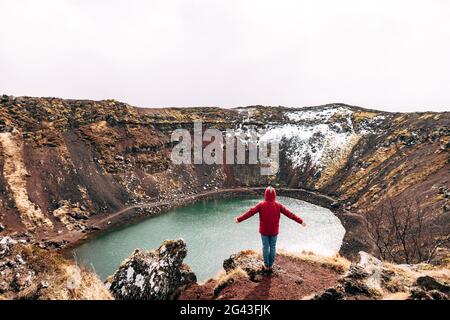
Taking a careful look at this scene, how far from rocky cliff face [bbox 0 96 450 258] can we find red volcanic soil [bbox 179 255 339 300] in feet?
131

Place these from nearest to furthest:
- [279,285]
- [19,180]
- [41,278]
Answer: [41,278] < [279,285] < [19,180]

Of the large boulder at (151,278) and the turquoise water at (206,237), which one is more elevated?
the large boulder at (151,278)

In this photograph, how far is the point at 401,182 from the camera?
6631 cm

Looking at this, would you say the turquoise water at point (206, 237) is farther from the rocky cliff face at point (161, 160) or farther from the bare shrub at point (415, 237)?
the bare shrub at point (415, 237)

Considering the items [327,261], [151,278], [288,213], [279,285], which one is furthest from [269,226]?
[151,278]

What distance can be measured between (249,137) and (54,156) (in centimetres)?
6565

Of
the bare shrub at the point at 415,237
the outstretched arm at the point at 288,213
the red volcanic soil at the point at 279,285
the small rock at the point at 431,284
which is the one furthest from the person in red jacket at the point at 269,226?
the bare shrub at the point at 415,237

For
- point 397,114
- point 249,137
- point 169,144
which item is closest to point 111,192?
point 169,144

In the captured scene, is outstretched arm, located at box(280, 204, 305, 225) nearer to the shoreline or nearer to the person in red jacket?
the person in red jacket

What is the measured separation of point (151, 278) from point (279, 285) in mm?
4828

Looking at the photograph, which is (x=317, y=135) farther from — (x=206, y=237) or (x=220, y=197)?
(x=206, y=237)

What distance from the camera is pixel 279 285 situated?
35.8 feet

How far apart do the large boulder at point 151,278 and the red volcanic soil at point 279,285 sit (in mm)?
599

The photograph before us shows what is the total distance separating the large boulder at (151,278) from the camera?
40.4 feet
